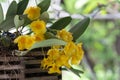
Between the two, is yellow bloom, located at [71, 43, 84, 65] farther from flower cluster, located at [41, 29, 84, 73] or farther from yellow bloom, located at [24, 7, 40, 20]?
yellow bloom, located at [24, 7, 40, 20]

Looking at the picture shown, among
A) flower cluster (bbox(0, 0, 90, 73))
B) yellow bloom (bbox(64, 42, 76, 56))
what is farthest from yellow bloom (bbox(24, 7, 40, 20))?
yellow bloom (bbox(64, 42, 76, 56))

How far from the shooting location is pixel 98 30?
Result: 3.81m

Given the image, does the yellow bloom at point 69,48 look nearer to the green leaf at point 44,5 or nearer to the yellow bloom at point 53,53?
the yellow bloom at point 53,53

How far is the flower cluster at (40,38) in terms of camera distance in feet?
2.57

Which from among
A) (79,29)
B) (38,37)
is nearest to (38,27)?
(38,37)

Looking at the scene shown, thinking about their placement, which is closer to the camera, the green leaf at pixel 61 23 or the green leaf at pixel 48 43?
the green leaf at pixel 48 43

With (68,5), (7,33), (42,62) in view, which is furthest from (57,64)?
(68,5)

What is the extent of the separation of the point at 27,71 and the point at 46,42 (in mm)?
102

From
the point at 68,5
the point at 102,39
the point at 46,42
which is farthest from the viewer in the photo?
the point at 102,39

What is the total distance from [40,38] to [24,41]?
4 cm

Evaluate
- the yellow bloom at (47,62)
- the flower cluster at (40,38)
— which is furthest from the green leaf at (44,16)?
the yellow bloom at (47,62)

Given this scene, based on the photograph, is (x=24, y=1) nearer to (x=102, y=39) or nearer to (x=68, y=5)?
(x=68, y=5)

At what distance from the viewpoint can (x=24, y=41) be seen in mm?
785

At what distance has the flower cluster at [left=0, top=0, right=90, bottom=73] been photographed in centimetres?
78
